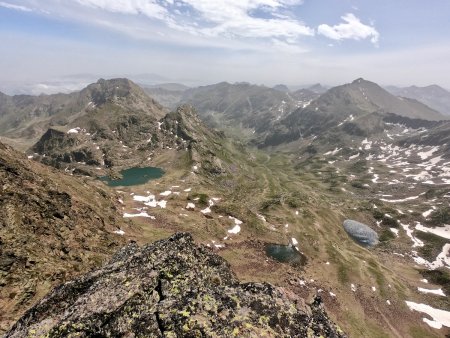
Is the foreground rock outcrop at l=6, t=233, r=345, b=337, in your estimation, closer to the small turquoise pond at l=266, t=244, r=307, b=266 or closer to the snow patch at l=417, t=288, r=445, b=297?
the small turquoise pond at l=266, t=244, r=307, b=266

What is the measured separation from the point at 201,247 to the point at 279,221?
421ft

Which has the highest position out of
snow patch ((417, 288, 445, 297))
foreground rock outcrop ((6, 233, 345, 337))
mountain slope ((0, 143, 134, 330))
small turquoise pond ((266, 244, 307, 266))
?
foreground rock outcrop ((6, 233, 345, 337))

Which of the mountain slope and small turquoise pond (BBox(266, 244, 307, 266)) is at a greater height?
the mountain slope

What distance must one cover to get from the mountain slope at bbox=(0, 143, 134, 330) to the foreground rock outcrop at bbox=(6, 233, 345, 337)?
15.8m

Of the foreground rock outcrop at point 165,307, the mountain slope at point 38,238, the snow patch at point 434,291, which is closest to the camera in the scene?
the foreground rock outcrop at point 165,307

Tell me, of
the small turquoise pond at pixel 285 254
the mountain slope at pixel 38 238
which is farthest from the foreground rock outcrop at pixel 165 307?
the small turquoise pond at pixel 285 254

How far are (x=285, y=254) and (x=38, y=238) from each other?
306 ft

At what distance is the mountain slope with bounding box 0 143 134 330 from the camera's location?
39500 mm

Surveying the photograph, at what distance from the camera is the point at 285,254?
410 feet

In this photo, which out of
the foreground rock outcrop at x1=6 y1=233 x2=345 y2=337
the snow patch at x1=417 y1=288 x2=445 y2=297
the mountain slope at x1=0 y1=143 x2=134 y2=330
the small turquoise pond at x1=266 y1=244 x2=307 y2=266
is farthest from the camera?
the snow patch at x1=417 y1=288 x2=445 y2=297

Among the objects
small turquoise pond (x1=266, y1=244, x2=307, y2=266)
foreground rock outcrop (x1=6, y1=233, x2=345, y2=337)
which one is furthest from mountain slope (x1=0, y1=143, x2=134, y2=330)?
small turquoise pond (x1=266, y1=244, x2=307, y2=266)

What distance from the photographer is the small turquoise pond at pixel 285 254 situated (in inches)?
4695

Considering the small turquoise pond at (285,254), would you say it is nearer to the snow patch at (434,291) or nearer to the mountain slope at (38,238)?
the snow patch at (434,291)

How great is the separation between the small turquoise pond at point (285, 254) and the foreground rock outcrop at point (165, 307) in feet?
315
